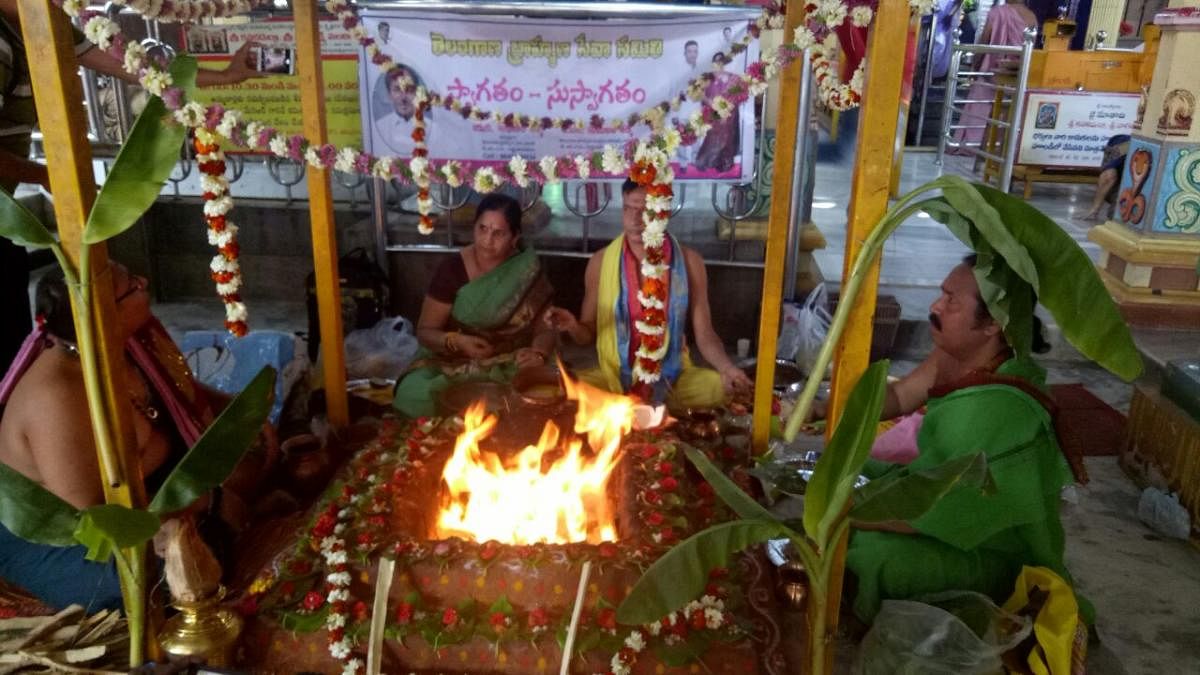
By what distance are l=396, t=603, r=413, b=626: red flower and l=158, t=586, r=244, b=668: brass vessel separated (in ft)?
1.48

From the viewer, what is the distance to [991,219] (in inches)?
73.7

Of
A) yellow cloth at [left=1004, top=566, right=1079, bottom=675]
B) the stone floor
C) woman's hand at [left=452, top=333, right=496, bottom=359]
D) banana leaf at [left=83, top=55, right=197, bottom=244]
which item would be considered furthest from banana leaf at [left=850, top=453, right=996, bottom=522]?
woman's hand at [left=452, top=333, right=496, bottom=359]

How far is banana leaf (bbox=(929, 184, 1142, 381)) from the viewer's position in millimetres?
1960

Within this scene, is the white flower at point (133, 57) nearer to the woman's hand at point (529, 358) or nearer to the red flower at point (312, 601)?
the red flower at point (312, 601)

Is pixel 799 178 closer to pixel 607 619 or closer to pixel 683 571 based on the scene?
pixel 607 619

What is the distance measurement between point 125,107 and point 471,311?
348cm

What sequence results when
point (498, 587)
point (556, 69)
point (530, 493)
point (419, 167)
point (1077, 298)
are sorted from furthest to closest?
point (556, 69)
point (530, 493)
point (419, 167)
point (498, 587)
point (1077, 298)

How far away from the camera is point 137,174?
192cm

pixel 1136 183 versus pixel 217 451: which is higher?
pixel 1136 183

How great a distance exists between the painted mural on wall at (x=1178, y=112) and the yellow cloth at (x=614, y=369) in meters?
3.33

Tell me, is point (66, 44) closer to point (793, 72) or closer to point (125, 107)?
point (793, 72)

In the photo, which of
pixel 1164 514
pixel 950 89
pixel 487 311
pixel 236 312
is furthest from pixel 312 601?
pixel 950 89

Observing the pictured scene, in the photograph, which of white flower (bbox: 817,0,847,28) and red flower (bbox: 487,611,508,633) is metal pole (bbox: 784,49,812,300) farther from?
red flower (bbox: 487,611,508,633)

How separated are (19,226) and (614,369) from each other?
275 cm
